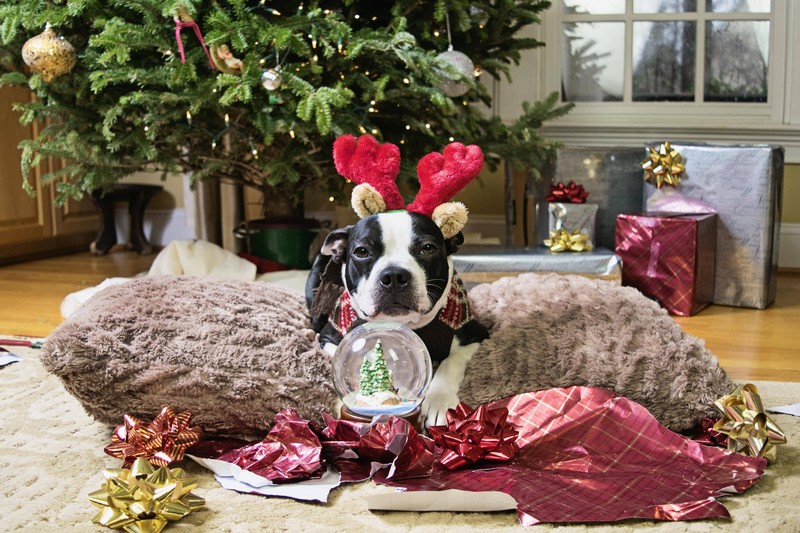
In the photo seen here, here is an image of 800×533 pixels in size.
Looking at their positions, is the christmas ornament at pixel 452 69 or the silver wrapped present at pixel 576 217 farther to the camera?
the silver wrapped present at pixel 576 217

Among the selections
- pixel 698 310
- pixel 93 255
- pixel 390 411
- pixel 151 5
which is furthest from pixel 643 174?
pixel 93 255

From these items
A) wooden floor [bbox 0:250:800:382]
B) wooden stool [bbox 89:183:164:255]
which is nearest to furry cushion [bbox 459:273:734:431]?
wooden floor [bbox 0:250:800:382]

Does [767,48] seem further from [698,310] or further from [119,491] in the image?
[119,491]

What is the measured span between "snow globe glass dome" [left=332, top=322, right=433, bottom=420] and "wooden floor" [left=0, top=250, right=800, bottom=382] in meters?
0.80

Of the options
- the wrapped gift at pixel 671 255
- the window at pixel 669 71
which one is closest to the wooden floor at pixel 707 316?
the wrapped gift at pixel 671 255

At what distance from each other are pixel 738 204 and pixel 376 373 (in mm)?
1601

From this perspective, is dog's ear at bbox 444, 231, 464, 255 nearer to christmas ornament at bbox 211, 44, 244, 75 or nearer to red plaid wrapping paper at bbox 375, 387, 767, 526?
red plaid wrapping paper at bbox 375, 387, 767, 526

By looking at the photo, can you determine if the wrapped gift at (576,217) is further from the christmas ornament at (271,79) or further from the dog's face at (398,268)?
the dog's face at (398,268)

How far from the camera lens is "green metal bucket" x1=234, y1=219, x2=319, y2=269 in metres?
2.67

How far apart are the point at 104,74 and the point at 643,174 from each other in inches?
62.0

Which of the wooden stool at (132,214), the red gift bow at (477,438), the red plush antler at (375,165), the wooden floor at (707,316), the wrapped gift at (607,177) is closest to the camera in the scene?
the red gift bow at (477,438)

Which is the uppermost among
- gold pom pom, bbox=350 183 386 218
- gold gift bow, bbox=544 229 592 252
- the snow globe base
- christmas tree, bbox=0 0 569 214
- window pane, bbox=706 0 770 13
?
window pane, bbox=706 0 770 13

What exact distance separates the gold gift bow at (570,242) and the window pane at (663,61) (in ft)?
3.24

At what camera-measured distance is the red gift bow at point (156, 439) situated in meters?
1.17
